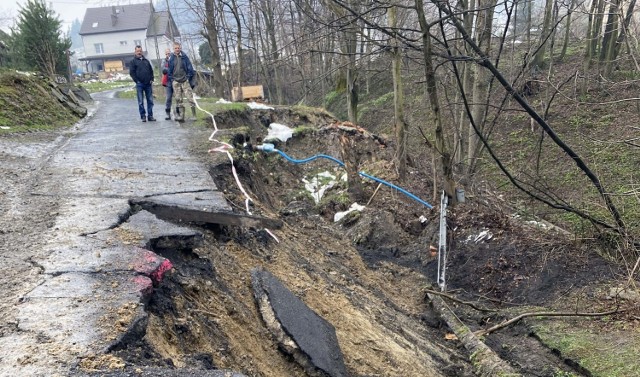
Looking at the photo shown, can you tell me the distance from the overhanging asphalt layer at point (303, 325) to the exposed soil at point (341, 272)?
13 cm

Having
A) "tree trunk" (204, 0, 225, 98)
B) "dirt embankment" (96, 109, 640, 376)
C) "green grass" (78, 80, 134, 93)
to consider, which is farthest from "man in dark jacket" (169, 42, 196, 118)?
"green grass" (78, 80, 134, 93)

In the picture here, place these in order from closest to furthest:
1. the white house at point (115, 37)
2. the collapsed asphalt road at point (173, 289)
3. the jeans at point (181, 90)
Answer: the collapsed asphalt road at point (173, 289) < the jeans at point (181, 90) < the white house at point (115, 37)

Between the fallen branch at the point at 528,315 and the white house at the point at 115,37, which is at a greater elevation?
the white house at the point at 115,37

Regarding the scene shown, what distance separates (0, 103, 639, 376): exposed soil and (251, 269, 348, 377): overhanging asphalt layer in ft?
0.43

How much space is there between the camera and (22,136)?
8.88 metres

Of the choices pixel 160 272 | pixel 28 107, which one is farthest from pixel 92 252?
pixel 28 107

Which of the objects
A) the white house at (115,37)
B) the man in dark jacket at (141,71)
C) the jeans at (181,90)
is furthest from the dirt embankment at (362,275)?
the white house at (115,37)

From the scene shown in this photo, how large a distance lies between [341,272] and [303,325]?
265 centimetres

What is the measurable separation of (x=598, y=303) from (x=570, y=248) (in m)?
1.19

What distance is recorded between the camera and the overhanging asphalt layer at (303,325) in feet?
11.7

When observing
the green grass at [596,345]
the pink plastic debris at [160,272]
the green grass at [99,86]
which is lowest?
the green grass at [596,345]

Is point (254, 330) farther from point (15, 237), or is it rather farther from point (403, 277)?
point (403, 277)

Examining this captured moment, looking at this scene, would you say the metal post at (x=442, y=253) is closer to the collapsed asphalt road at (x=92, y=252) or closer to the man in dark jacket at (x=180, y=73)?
the collapsed asphalt road at (x=92, y=252)

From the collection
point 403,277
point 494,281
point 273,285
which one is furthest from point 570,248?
point 273,285
